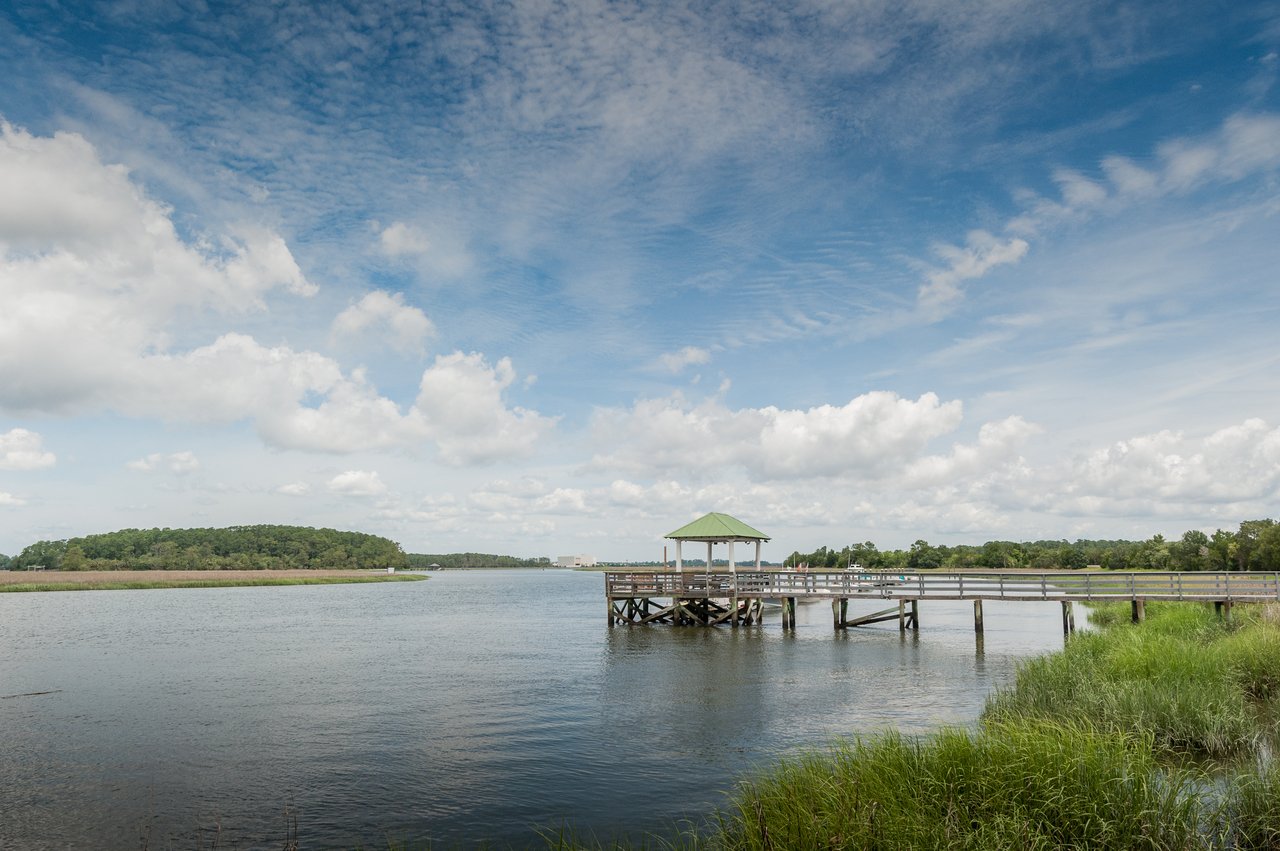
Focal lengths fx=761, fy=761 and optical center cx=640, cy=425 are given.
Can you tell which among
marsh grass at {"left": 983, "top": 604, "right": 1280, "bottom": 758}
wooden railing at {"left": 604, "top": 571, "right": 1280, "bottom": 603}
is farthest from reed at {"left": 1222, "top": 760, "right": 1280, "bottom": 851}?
wooden railing at {"left": 604, "top": 571, "right": 1280, "bottom": 603}

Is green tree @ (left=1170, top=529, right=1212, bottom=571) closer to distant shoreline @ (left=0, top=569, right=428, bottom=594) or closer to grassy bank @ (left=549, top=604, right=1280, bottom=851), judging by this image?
grassy bank @ (left=549, top=604, right=1280, bottom=851)

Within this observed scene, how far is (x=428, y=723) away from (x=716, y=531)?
2443 centimetres

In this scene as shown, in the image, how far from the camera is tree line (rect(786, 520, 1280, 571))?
6594 cm

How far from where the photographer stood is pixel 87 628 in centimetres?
4300

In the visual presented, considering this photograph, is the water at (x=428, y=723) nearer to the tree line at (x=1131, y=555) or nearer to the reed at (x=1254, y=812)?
the reed at (x=1254, y=812)

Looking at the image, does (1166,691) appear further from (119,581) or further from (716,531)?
(119,581)

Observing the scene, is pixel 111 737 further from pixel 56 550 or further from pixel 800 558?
pixel 56 550

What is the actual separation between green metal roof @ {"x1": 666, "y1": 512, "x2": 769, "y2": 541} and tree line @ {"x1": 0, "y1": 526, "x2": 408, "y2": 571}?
109m

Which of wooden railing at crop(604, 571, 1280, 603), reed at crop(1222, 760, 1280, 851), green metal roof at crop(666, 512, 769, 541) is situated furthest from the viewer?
green metal roof at crop(666, 512, 769, 541)

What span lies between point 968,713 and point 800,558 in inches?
4461

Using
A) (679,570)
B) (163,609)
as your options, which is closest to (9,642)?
(163,609)

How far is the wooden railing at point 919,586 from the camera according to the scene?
1233 inches

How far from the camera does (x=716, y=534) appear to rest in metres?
40.9

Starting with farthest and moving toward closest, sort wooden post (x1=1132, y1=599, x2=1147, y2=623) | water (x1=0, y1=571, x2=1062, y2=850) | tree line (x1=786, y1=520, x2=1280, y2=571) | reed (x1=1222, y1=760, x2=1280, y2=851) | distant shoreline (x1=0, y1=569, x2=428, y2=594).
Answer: distant shoreline (x1=0, y1=569, x2=428, y2=594)
tree line (x1=786, y1=520, x2=1280, y2=571)
wooden post (x1=1132, y1=599, x2=1147, y2=623)
water (x1=0, y1=571, x2=1062, y2=850)
reed (x1=1222, y1=760, x2=1280, y2=851)
